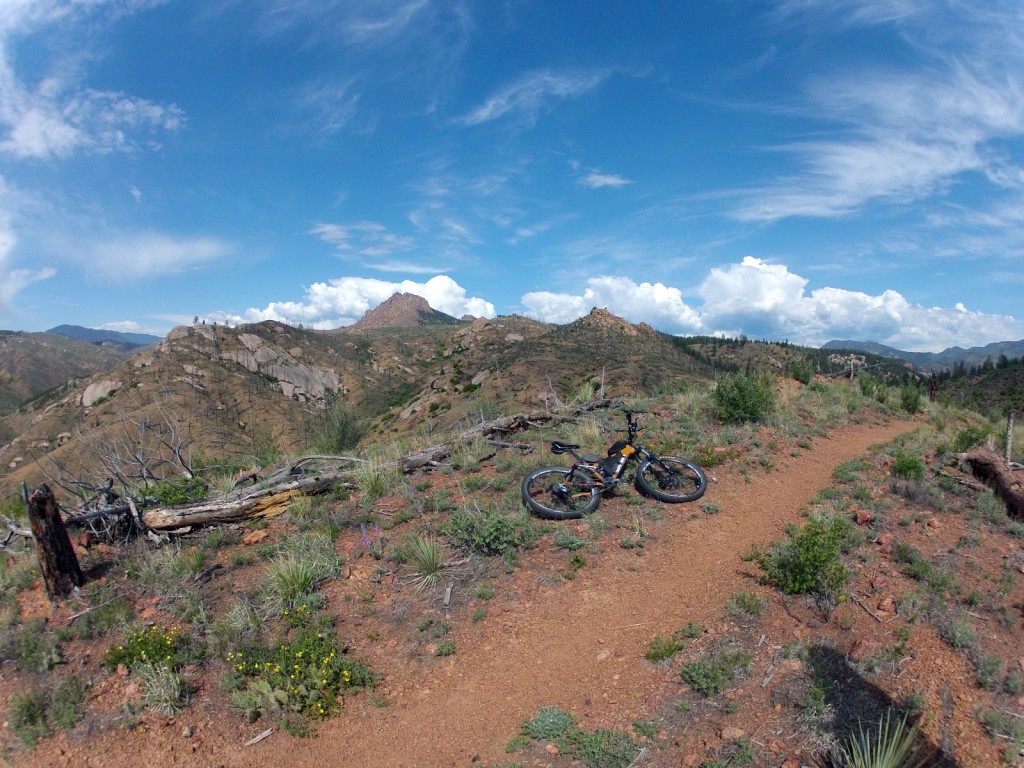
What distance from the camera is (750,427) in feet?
37.0

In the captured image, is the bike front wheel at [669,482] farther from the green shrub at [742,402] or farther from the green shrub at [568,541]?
the green shrub at [742,402]

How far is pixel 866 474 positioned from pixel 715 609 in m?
5.30

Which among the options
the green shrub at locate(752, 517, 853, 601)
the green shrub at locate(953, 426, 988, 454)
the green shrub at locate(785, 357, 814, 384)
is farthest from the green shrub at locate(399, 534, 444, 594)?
the green shrub at locate(785, 357, 814, 384)

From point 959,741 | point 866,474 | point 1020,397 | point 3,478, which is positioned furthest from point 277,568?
point 1020,397

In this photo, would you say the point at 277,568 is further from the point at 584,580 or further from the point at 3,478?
the point at 3,478

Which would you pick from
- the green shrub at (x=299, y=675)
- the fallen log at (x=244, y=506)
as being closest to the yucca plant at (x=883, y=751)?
the green shrub at (x=299, y=675)

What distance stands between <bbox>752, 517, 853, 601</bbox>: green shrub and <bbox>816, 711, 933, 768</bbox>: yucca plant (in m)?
1.68

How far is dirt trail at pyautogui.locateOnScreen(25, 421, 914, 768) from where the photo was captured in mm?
4020

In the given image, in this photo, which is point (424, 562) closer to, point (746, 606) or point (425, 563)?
point (425, 563)

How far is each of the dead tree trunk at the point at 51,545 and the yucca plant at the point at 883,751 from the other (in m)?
7.41

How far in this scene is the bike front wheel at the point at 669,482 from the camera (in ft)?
25.8

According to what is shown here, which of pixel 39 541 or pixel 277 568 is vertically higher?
pixel 39 541

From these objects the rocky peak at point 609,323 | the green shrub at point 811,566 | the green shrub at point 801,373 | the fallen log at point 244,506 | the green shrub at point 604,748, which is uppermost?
the rocky peak at point 609,323

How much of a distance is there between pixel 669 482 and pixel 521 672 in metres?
4.22
